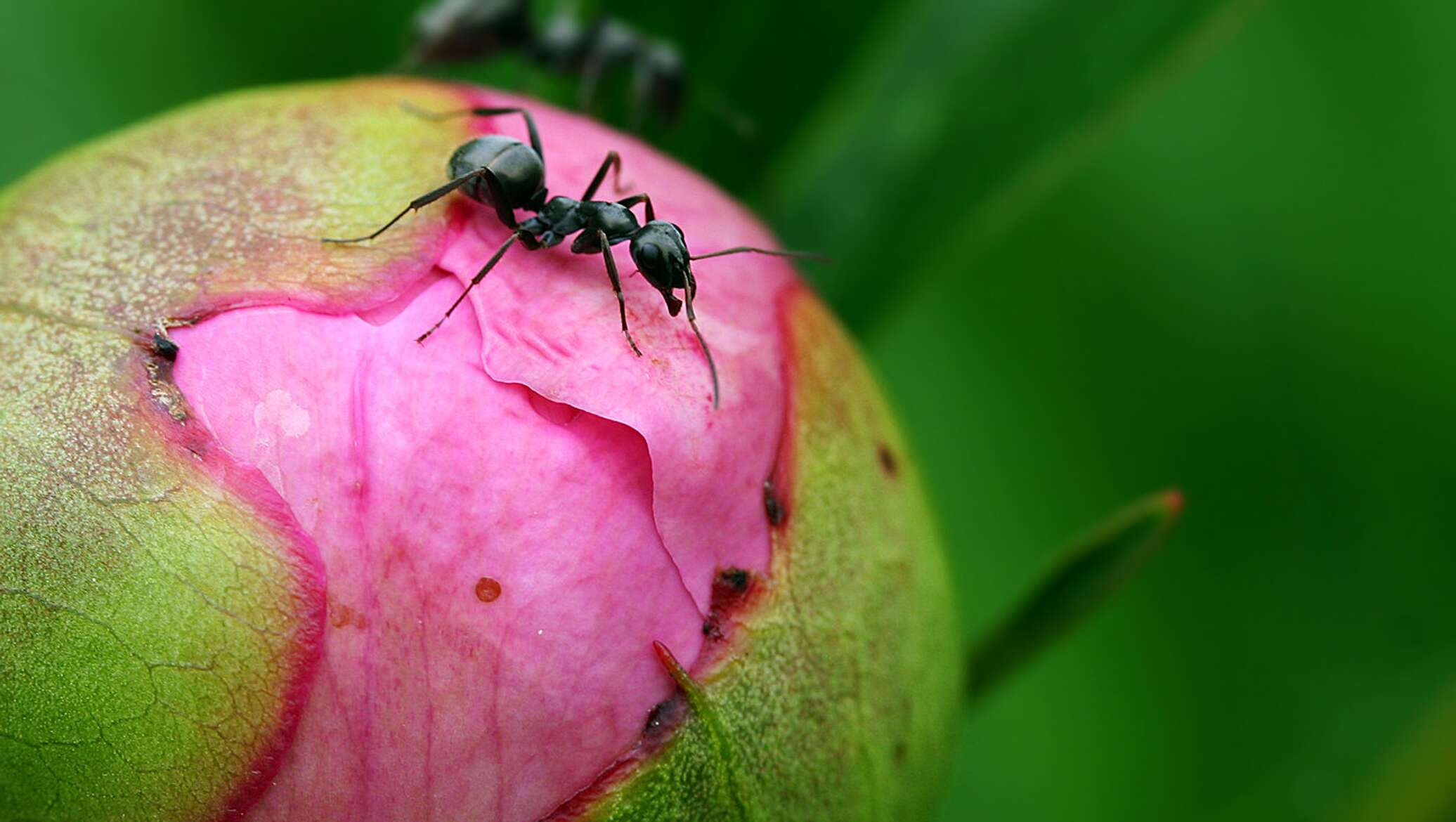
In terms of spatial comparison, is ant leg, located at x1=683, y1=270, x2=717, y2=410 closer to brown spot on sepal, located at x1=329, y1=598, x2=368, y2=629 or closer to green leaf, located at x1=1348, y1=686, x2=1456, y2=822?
brown spot on sepal, located at x1=329, y1=598, x2=368, y2=629

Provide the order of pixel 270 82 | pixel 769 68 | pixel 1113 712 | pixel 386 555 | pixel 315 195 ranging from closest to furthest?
pixel 386 555 → pixel 315 195 → pixel 769 68 → pixel 270 82 → pixel 1113 712

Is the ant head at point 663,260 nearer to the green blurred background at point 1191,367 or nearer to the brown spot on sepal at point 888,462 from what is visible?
the brown spot on sepal at point 888,462

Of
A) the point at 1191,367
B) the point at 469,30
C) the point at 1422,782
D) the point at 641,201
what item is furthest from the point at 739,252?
the point at 1191,367

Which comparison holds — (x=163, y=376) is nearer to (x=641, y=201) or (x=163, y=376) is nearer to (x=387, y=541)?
(x=387, y=541)

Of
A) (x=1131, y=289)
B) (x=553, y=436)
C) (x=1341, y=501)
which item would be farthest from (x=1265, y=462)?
(x=553, y=436)

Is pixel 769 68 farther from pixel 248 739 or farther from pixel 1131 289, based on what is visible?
pixel 248 739

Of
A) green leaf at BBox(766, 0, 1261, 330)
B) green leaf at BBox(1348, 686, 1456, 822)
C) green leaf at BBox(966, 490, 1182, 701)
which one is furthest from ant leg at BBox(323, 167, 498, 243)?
green leaf at BBox(1348, 686, 1456, 822)
